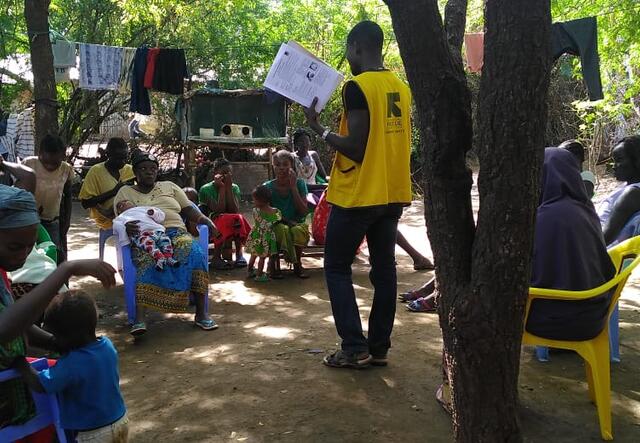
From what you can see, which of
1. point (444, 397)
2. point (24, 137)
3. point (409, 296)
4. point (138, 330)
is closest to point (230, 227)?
point (409, 296)

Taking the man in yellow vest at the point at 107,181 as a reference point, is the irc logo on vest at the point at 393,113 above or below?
above

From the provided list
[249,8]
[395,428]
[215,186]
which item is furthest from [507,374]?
[249,8]

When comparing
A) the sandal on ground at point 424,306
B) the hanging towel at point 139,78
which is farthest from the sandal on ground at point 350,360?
the hanging towel at point 139,78

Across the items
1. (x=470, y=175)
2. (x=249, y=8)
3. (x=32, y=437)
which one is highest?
(x=249, y=8)

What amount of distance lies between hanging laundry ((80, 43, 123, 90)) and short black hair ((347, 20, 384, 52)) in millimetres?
6602

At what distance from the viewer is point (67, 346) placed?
2170 mm

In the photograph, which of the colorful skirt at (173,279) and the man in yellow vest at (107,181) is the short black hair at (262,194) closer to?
the man in yellow vest at (107,181)

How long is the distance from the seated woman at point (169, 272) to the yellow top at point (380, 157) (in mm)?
1447

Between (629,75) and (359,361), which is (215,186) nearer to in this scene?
(359,361)

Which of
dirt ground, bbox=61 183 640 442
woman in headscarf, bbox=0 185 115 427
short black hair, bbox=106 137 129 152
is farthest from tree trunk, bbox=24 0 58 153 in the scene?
woman in headscarf, bbox=0 185 115 427

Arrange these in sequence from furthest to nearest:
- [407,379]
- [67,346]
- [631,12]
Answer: [631,12]
[407,379]
[67,346]

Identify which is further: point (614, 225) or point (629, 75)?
point (629, 75)

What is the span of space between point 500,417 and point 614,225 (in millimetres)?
2301

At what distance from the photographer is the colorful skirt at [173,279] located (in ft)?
13.8
